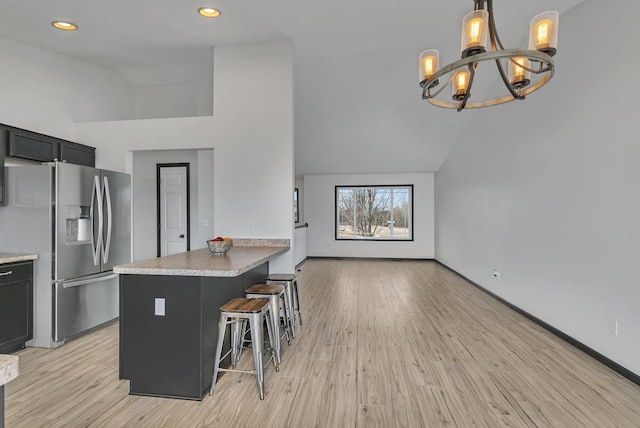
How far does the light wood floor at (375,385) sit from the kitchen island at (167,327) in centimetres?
14

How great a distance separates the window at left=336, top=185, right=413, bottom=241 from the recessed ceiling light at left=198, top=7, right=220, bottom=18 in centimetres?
593

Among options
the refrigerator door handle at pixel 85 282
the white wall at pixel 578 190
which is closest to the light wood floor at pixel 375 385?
the white wall at pixel 578 190

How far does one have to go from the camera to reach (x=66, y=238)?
316cm

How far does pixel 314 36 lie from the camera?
3660mm

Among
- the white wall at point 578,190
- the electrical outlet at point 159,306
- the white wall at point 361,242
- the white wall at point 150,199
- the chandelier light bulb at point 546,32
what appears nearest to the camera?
the chandelier light bulb at point 546,32

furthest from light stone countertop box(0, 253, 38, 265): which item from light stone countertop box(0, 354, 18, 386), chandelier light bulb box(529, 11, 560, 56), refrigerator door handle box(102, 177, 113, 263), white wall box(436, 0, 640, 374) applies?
white wall box(436, 0, 640, 374)

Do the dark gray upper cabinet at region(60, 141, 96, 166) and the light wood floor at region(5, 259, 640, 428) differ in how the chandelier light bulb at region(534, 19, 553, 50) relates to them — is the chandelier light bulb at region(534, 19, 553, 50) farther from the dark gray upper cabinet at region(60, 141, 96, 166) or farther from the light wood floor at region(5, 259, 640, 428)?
the dark gray upper cabinet at region(60, 141, 96, 166)

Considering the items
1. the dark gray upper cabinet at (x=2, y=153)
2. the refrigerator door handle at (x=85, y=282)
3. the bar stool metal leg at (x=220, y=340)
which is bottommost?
the bar stool metal leg at (x=220, y=340)

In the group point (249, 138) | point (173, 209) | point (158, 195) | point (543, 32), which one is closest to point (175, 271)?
point (249, 138)

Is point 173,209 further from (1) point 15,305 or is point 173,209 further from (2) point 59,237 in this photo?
(1) point 15,305

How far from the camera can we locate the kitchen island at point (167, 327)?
2229 mm

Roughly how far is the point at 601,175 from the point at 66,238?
4.92 metres

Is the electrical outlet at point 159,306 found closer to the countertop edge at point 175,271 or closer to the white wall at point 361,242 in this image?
the countertop edge at point 175,271

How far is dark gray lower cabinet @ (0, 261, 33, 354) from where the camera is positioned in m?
2.80
